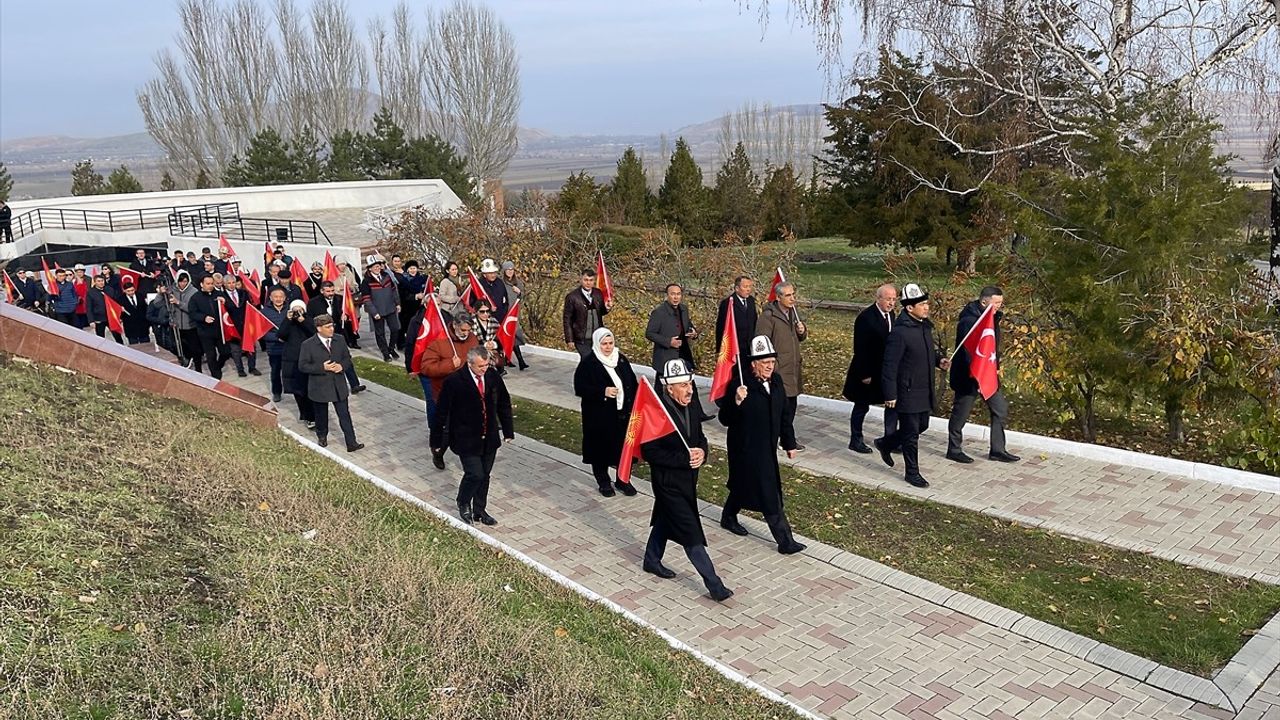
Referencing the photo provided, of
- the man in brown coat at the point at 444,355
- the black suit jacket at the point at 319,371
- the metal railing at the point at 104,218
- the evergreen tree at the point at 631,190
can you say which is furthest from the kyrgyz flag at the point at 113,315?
the evergreen tree at the point at 631,190

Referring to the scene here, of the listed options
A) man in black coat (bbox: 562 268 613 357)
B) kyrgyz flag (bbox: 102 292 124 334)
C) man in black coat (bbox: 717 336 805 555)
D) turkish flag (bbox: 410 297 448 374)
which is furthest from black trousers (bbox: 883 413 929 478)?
kyrgyz flag (bbox: 102 292 124 334)

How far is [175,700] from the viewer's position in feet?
15.0

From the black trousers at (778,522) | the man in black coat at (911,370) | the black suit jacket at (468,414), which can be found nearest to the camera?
the black trousers at (778,522)

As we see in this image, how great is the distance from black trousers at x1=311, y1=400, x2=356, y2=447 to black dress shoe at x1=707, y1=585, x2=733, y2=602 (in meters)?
5.13

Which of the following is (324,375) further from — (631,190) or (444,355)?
(631,190)

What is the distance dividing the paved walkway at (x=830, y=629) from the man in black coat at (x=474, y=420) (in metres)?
0.38

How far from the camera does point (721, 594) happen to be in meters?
6.77

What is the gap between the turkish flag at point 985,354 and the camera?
9.09 metres

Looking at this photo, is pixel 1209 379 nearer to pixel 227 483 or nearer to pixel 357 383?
pixel 227 483

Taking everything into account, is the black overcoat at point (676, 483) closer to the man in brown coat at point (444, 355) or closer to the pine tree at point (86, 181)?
the man in brown coat at point (444, 355)

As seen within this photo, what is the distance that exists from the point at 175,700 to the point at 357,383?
350 inches

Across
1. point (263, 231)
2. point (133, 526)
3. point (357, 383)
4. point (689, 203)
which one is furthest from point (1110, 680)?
point (689, 203)

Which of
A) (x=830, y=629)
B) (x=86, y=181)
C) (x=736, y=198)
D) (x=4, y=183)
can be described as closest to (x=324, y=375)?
(x=830, y=629)

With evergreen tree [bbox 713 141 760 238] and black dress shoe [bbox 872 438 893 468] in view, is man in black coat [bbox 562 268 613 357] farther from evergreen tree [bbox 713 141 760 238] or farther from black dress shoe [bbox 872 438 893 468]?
evergreen tree [bbox 713 141 760 238]
